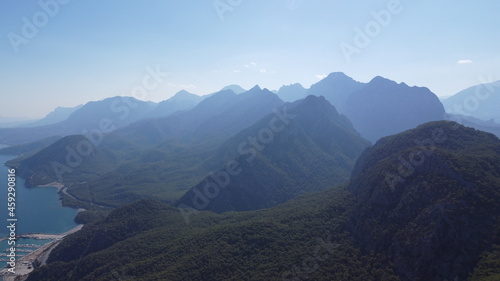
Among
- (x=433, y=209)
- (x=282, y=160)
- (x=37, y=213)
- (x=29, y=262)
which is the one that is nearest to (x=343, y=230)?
(x=433, y=209)

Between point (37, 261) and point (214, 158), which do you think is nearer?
point (37, 261)

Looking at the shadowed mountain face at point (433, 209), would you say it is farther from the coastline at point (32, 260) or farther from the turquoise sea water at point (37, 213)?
the turquoise sea water at point (37, 213)

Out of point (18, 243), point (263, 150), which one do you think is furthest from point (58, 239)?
point (263, 150)

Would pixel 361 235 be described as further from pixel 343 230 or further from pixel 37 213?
pixel 37 213

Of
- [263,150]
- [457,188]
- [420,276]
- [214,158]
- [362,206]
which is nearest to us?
[420,276]

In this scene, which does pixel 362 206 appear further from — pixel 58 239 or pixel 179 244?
pixel 58 239

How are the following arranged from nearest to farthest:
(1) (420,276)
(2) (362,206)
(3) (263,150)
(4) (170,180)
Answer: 1. (1) (420,276)
2. (2) (362,206)
3. (3) (263,150)
4. (4) (170,180)
